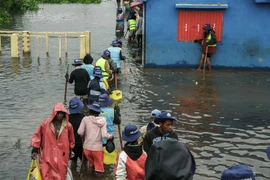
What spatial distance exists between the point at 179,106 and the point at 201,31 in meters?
5.29

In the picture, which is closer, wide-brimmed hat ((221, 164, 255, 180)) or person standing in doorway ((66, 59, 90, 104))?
wide-brimmed hat ((221, 164, 255, 180))

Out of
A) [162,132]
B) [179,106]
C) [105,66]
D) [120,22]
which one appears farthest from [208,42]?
[162,132]

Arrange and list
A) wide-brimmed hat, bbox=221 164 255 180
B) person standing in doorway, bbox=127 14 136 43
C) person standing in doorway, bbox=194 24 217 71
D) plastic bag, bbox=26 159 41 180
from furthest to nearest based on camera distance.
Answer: person standing in doorway, bbox=127 14 136 43, person standing in doorway, bbox=194 24 217 71, plastic bag, bbox=26 159 41 180, wide-brimmed hat, bbox=221 164 255 180

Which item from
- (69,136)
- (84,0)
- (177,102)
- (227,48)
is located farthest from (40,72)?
(84,0)

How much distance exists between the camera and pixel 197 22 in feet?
55.4

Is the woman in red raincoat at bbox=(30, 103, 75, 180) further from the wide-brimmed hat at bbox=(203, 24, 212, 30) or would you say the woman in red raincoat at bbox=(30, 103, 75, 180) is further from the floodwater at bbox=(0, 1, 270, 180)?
the wide-brimmed hat at bbox=(203, 24, 212, 30)

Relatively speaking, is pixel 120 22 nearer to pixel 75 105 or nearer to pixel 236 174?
pixel 75 105

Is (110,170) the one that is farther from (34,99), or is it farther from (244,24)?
(244,24)

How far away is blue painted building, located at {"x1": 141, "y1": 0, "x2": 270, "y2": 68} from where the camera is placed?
16719mm

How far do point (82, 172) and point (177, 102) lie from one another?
525cm

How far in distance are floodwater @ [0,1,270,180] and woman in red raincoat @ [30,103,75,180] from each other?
1419 millimetres

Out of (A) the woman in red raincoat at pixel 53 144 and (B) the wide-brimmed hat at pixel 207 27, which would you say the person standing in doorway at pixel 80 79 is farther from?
(B) the wide-brimmed hat at pixel 207 27

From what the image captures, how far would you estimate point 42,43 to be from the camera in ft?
72.6

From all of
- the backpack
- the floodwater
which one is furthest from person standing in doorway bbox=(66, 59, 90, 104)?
the backpack
